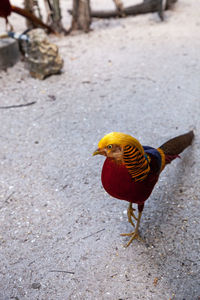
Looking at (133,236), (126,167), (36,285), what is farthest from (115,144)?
(36,285)

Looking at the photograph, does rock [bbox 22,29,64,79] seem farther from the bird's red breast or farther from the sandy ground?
the bird's red breast

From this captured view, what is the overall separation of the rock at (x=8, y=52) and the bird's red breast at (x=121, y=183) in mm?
3170

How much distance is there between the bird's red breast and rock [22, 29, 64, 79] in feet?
8.74

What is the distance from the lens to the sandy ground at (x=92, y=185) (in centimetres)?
174

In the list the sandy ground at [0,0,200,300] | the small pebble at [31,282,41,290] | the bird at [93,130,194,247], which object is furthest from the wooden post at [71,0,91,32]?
the small pebble at [31,282,41,290]

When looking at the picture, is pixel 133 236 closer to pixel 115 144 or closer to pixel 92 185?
pixel 92 185

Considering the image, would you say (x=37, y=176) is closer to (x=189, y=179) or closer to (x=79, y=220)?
(x=79, y=220)

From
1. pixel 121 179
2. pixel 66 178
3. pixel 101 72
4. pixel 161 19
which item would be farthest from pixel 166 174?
pixel 161 19

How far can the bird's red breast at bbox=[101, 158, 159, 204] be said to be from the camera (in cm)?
149

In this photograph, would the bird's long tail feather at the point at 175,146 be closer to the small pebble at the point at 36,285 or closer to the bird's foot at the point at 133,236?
the bird's foot at the point at 133,236

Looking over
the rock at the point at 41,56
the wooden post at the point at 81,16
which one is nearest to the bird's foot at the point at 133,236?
the rock at the point at 41,56

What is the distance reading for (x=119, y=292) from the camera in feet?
5.46

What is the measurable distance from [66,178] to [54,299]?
998mm


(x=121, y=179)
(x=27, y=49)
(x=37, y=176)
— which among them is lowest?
(x=37, y=176)
